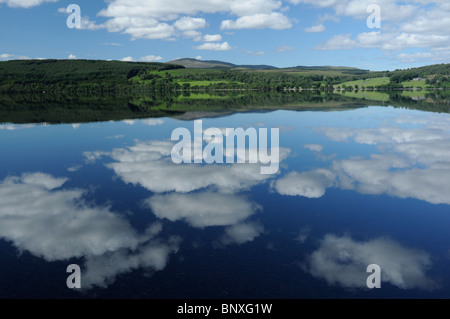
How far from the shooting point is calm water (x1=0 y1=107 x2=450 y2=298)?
1254cm

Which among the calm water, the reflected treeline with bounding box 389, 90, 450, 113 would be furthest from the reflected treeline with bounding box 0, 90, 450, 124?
the calm water

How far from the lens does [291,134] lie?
150 feet

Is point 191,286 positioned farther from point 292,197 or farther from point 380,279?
point 292,197

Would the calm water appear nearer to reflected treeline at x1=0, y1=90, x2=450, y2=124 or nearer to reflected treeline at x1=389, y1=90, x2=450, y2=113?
reflected treeline at x1=0, y1=90, x2=450, y2=124

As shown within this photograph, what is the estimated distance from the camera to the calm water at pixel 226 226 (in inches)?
494

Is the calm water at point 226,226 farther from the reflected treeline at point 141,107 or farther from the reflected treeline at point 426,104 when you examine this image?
the reflected treeline at point 426,104

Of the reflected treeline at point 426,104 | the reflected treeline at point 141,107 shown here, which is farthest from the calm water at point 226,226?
the reflected treeline at point 426,104

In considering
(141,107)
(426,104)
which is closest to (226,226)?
(141,107)

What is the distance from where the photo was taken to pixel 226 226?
17.3m

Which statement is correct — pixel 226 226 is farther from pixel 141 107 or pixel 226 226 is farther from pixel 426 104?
pixel 426 104
